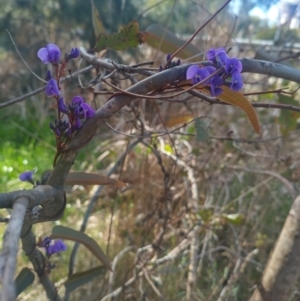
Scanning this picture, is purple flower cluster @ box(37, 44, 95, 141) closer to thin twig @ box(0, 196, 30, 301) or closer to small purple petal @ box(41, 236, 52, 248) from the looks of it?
thin twig @ box(0, 196, 30, 301)

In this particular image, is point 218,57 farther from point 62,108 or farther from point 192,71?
point 62,108

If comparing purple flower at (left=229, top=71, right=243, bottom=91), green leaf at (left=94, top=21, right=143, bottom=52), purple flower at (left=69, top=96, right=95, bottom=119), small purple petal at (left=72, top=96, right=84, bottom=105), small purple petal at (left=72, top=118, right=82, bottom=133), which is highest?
green leaf at (left=94, top=21, right=143, bottom=52)

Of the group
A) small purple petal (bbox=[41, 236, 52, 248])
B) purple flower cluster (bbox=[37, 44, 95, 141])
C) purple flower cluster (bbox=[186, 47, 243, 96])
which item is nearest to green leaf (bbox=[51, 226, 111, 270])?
small purple petal (bbox=[41, 236, 52, 248])

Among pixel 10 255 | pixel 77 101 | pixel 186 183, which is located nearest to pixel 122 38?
pixel 77 101

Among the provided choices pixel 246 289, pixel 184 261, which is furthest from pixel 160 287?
pixel 246 289

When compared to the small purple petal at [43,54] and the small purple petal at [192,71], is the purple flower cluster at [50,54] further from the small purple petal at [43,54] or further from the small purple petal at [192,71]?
the small purple petal at [192,71]

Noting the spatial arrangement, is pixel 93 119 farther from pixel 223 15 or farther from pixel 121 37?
pixel 223 15

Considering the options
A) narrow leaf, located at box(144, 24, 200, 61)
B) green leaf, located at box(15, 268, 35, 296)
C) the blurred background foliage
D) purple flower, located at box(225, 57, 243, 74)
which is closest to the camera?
purple flower, located at box(225, 57, 243, 74)
